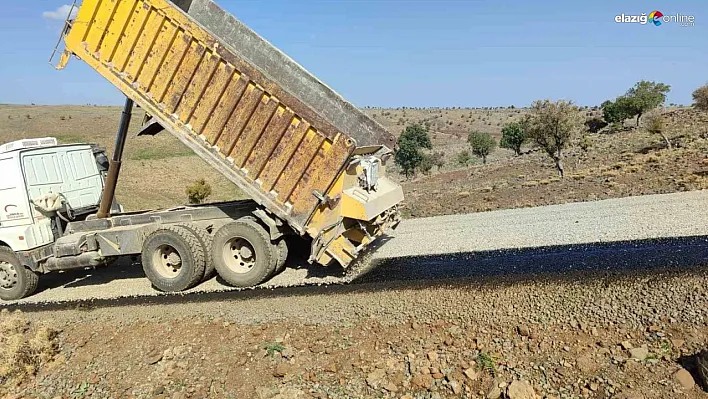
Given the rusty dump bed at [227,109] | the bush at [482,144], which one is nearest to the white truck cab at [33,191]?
the rusty dump bed at [227,109]

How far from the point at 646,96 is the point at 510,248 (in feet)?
147

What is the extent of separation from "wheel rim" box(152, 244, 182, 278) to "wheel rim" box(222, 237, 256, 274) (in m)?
0.96

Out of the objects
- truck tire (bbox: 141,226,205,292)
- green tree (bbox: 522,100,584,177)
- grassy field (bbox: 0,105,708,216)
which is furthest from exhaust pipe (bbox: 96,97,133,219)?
green tree (bbox: 522,100,584,177)

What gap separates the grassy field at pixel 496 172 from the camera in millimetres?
16375

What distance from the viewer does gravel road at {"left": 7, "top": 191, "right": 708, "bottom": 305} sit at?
766 centimetres

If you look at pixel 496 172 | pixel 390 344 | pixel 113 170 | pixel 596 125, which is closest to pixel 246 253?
pixel 113 170

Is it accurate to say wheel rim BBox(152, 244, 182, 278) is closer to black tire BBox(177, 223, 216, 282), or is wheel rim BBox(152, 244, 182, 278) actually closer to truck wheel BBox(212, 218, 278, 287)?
black tire BBox(177, 223, 216, 282)

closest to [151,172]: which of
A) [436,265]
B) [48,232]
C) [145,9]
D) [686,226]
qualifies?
[48,232]

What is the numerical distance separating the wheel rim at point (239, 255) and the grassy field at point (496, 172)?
7.41m

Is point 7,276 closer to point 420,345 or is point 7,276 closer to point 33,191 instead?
point 33,191

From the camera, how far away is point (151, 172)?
31.4 m

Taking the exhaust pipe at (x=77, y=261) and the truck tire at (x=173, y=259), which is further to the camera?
the exhaust pipe at (x=77, y=261)

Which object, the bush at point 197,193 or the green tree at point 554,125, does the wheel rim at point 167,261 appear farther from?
the green tree at point 554,125

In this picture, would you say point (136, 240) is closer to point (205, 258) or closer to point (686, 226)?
point (205, 258)
